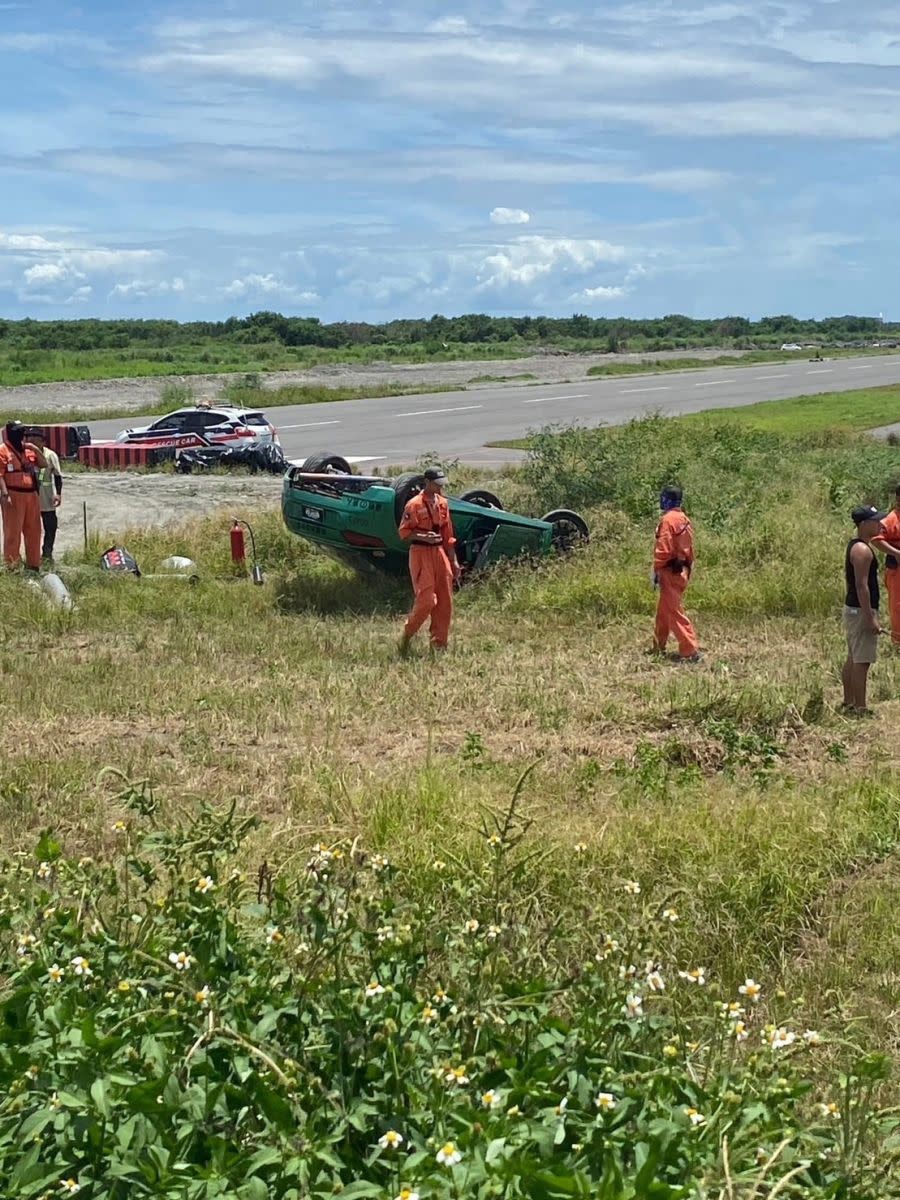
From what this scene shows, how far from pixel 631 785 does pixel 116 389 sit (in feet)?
138

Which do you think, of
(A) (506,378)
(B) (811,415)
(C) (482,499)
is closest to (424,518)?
(C) (482,499)

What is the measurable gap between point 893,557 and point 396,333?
90027mm

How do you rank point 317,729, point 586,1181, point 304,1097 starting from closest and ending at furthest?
point 586,1181 → point 304,1097 → point 317,729

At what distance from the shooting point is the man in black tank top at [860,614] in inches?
386

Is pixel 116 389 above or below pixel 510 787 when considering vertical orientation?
above

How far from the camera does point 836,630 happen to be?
12.9 m

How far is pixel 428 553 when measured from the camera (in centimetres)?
1199

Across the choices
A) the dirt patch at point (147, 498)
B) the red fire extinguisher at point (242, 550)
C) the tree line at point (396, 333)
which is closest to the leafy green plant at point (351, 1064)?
Answer: the red fire extinguisher at point (242, 550)

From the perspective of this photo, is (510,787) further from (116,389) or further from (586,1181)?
(116,389)

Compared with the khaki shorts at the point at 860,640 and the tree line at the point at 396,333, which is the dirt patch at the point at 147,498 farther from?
the tree line at the point at 396,333

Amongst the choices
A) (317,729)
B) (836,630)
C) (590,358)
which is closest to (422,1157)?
(317,729)

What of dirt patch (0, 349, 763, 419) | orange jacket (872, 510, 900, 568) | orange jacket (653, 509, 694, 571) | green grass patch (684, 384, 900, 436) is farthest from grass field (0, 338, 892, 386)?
orange jacket (872, 510, 900, 568)

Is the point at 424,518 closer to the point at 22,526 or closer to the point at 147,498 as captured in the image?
the point at 22,526

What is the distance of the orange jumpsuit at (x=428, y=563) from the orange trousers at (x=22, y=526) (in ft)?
16.3
